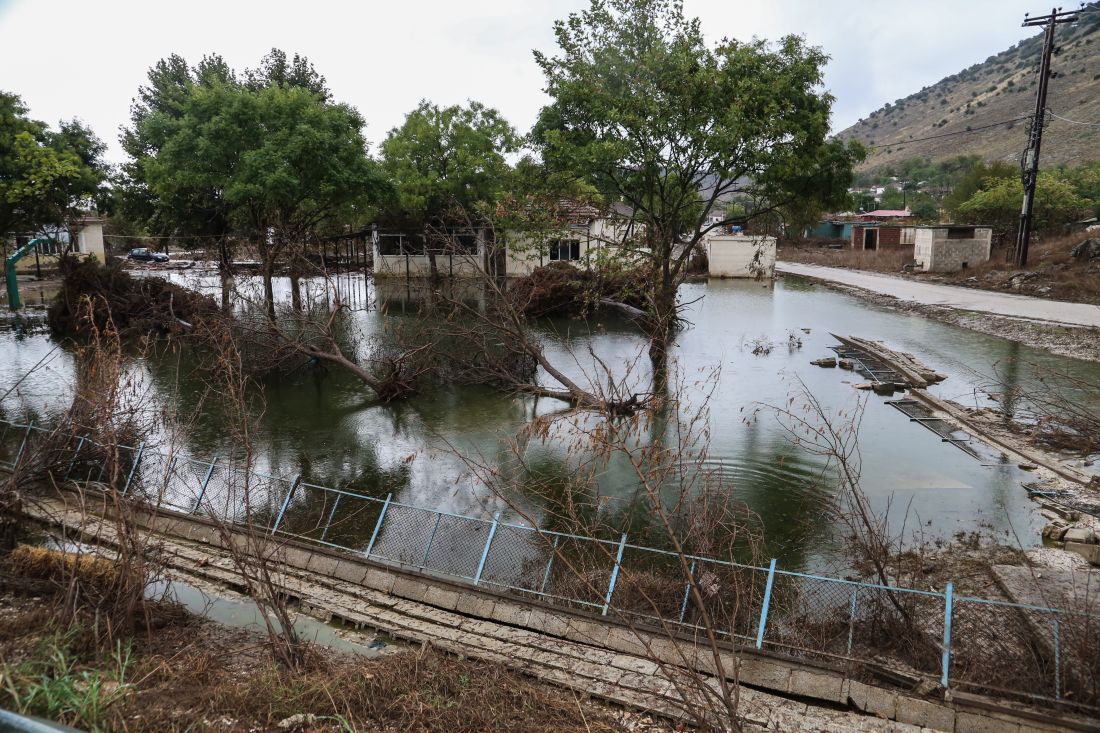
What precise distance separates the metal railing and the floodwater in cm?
132

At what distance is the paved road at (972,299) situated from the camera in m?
28.3

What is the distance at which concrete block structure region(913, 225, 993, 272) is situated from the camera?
139ft

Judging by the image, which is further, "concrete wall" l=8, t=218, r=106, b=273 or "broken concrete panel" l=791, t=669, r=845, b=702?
"concrete wall" l=8, t=218, r=106, b=273

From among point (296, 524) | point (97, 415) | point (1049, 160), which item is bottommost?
point (296, 524)

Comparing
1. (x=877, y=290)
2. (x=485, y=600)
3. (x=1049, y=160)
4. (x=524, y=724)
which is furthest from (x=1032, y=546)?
(x=1049, y=160)

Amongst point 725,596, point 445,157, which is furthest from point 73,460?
point 445,157

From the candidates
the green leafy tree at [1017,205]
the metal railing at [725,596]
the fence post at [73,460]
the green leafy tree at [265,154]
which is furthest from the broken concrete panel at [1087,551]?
the green leafy tree at [1017,205]

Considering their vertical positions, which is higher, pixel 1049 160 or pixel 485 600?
pixel 1049 160

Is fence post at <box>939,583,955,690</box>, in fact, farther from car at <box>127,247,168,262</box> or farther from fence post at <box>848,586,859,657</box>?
car at <box>127,247,168,262</box>

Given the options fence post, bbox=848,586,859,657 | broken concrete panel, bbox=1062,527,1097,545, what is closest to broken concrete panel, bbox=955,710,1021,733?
fence post, bbox=848,586,859,657

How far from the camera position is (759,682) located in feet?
24.3

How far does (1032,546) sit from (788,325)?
21447 millimetres

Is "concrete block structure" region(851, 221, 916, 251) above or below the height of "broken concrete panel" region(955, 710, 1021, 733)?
above

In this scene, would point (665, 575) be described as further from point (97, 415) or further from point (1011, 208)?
point (1011, 208)
